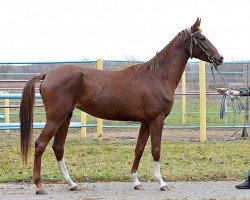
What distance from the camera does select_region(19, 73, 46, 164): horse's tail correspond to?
303 inches

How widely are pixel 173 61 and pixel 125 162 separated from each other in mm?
2631

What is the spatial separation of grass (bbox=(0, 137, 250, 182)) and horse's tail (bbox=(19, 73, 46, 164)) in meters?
1.01

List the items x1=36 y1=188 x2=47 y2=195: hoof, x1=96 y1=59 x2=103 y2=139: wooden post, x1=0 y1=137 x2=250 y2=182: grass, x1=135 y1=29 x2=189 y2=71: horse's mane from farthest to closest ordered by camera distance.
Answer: x1=96 y1=59 x2=103 y2=139: wooden post
x1=0 y1=137 x2=250 y2=182: grass
x1=135 y1=29 x2=189 y2=71: horse's mane
x1=36 y1=188 x2=47 y2=195: hoof

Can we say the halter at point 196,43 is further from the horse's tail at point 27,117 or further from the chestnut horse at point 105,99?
the horse's tail at point 27,117

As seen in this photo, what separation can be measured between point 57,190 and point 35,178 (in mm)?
456

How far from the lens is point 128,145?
1224cm

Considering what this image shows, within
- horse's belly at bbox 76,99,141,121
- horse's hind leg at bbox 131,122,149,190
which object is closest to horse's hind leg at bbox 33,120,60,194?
horse's belly at bbox 76,99,141,121

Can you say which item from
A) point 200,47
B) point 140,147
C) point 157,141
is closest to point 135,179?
point 140,147

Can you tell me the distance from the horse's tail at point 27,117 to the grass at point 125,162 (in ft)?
3.31

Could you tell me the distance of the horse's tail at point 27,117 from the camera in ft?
25.2

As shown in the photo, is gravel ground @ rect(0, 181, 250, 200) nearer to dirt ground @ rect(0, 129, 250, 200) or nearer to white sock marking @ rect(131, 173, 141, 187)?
dirt ground @ rect(0, 129, 250, 200)

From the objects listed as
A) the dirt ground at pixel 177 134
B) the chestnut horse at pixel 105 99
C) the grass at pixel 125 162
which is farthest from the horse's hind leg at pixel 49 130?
the dirt ground at pixel 177 134

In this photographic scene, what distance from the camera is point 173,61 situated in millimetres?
8234

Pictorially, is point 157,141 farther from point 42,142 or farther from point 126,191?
point 42,142
